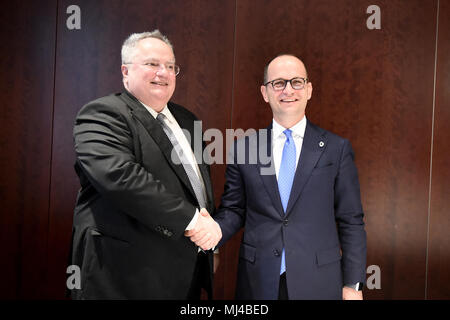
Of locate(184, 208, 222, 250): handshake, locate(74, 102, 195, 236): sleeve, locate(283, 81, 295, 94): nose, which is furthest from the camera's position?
locate(283, 81, 295, 94): nose

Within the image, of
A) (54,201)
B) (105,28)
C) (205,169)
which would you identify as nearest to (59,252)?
(54,201)

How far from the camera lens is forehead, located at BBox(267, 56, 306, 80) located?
1793mm

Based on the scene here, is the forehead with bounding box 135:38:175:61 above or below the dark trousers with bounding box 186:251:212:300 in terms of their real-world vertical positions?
above

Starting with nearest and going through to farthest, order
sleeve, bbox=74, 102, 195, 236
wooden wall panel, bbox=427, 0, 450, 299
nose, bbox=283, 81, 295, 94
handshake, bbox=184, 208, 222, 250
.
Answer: sleeve, bbox=74, 102, 195, 236 → handshake, bbox=184, 208, 222, 250 → nose, bbox=283, 81, 295, 94 → wooden wall panel, bbox=427, 0, 450, 299

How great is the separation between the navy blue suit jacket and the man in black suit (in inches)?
8.9

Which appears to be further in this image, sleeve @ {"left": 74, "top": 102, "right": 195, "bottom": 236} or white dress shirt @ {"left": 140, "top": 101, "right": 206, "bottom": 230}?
white dress shirt @ {"left": 140, "top": 101, "right": 206, "bottom": 230}

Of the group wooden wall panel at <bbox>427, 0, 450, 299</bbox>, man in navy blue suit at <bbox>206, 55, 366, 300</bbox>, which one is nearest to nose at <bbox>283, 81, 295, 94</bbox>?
man in navy blue suit at <bbox>206, 55, 366, 300</bbox>

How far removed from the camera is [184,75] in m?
2.60

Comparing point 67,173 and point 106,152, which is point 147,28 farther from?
point 106,152

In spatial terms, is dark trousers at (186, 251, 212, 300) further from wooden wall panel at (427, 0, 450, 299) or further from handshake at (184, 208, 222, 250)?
wooden wall panel at (427, 0, 450, 299)

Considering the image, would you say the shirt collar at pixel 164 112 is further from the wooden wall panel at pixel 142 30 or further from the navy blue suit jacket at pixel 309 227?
the wooden wall panel at pixel 142 30

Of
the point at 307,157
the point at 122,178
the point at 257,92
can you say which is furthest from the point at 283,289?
the point at 257,92

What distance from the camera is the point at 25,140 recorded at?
2.64 metres

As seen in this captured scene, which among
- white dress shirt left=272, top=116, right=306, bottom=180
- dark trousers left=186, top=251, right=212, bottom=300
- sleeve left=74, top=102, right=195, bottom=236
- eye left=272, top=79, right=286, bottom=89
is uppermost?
eye left=272, top=79, right=286, bottom=89
